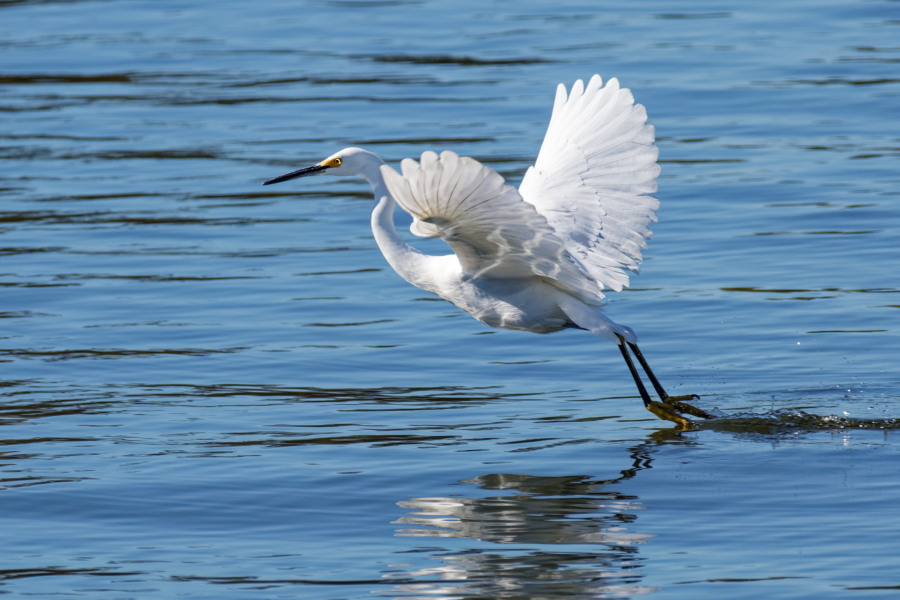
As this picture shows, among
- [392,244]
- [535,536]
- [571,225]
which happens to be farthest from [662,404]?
[535,536]

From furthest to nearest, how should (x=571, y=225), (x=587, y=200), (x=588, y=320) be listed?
(x=588, y=320)
(x=587, y=200)
(x=571, y=225)

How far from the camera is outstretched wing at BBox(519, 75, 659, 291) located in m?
7.14

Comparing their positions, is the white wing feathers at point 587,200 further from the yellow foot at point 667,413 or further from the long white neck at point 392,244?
the yellow foot at point 667,413

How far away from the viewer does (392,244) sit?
23.8ft

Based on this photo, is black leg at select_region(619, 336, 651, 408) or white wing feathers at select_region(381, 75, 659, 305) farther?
black leg at select_region(619, 336, 651, 408)

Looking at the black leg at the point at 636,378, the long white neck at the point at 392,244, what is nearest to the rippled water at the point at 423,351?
the black leg at the point at 636,378

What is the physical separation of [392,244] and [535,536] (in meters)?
1.96

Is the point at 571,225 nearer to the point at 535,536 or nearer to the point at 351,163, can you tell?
the point at 351,163

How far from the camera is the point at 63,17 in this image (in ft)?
75.5

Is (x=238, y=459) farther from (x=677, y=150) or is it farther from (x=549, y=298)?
(x=677, y=150)

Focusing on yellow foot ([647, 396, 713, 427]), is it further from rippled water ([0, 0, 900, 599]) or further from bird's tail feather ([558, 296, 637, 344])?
bird's tail feather ([558, 296, 637, 344])

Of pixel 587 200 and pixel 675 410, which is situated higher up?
pixel 587 200

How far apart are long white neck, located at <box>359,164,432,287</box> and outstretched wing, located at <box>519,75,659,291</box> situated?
0.73m

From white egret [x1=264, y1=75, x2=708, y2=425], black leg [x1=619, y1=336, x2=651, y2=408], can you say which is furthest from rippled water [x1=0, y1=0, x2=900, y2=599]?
white egret [x1=264, y1=75, x2=708, y2=425]
